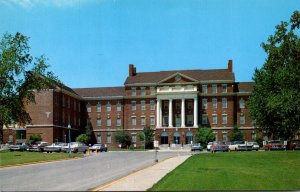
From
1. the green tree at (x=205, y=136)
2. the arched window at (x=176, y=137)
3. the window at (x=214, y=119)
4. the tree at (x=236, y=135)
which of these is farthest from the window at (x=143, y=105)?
the tree at (x=236, y=135)

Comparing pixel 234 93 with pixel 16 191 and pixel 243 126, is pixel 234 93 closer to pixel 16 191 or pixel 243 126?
pixel 243 126

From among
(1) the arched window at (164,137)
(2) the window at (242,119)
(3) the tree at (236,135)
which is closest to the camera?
(3) the tree at (236,135)

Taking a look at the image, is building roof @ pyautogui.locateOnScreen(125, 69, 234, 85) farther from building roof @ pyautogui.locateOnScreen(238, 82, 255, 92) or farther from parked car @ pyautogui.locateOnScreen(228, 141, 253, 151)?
parked car @ pyautogui.locateOnScreen(228, 141, 253, 151)

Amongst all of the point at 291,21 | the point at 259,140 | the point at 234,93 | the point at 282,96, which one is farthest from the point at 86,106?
the point at 291,21

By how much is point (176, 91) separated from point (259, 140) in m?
18.7

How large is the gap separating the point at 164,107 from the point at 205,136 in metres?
13.4

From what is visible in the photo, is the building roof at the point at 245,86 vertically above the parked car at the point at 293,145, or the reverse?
the building roof at the point at 245,86

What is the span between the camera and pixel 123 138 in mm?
92312

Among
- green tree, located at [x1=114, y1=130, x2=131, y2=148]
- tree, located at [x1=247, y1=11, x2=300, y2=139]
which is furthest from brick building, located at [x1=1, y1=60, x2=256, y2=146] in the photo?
tree, located at [x1=247, y1=11, x2=300, y2=139]

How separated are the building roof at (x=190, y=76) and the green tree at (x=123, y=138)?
36.7 feet

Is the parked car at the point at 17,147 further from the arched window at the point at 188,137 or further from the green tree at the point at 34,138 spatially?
the arched window at the point at 188,137

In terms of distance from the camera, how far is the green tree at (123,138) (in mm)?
92250

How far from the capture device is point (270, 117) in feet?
202

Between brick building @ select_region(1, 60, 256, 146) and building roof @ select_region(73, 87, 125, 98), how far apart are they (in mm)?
229
